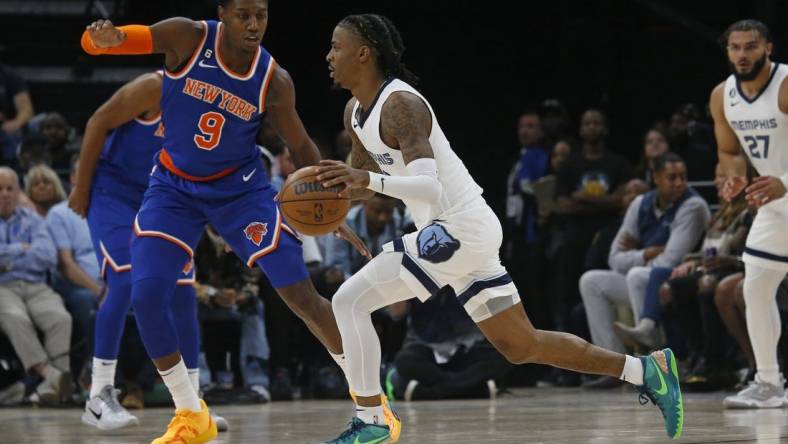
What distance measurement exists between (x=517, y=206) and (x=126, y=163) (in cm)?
487

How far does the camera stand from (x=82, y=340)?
9.26 meters

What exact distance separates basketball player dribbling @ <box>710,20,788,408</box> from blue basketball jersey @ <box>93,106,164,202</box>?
3195mm

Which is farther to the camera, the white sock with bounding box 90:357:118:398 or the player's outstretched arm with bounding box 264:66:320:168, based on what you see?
the white sock with bounding box 90:357:118:398

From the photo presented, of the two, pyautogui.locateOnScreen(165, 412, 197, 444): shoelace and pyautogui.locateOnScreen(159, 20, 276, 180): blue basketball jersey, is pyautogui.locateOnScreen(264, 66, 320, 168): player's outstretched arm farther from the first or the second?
pyautogui.locateOnScreen(165, 412, 197, 444): shoelace

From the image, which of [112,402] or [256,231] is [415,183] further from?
[112,402]

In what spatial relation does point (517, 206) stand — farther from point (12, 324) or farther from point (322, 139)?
point (12, 324)

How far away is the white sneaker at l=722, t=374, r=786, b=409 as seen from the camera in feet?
23.5

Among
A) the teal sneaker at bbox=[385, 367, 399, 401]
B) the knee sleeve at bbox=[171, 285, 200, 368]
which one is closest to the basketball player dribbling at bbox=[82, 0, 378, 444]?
the knee sleeve at bbox=[171, 285, 200, 368]

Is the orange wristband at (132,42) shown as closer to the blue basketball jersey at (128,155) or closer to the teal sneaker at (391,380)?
the blue basketball jersey at (128,155)

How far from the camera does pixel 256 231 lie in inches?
228

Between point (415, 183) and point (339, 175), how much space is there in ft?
1.01

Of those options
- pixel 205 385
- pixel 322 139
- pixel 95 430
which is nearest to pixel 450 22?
pixel 322 139

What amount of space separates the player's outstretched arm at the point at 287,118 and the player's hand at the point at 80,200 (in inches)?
56.6

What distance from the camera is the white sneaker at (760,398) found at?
281 inches
